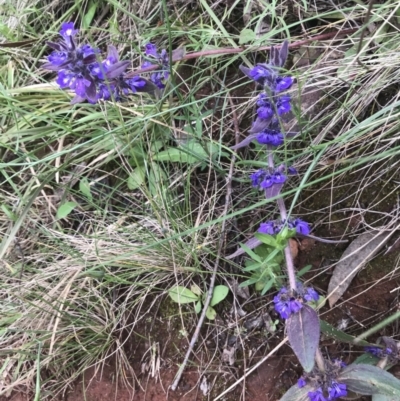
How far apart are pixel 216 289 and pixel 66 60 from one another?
2.35 ft

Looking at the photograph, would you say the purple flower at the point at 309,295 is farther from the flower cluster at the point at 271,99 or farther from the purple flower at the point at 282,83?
the purple flower at the point at 282,83

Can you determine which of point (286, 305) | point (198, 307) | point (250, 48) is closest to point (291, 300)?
point (286, 305)

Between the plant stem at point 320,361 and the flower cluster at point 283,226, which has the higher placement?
the flower cluster at point 283,226

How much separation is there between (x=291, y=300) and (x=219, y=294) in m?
0.32

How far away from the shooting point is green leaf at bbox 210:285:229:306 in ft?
→ 4.85

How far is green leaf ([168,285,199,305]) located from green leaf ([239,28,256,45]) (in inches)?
28.7

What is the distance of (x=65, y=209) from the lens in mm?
1642

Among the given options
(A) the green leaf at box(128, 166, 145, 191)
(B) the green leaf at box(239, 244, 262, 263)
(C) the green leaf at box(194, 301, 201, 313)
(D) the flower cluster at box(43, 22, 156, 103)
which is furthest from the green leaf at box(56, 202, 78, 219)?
(B) the green leaf at box(239, 244, 262, 263)

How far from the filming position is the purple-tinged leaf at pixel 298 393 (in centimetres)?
124

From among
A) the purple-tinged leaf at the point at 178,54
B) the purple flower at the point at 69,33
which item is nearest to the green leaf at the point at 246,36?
the purple-tinged leaf at the point at 178,54

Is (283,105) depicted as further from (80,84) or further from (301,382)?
(301,382)

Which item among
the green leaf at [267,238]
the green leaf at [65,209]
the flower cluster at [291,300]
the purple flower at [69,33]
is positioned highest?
the purple flower at [69,33]

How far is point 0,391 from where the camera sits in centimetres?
157

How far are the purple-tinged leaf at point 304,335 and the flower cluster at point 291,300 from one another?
0.04ft
